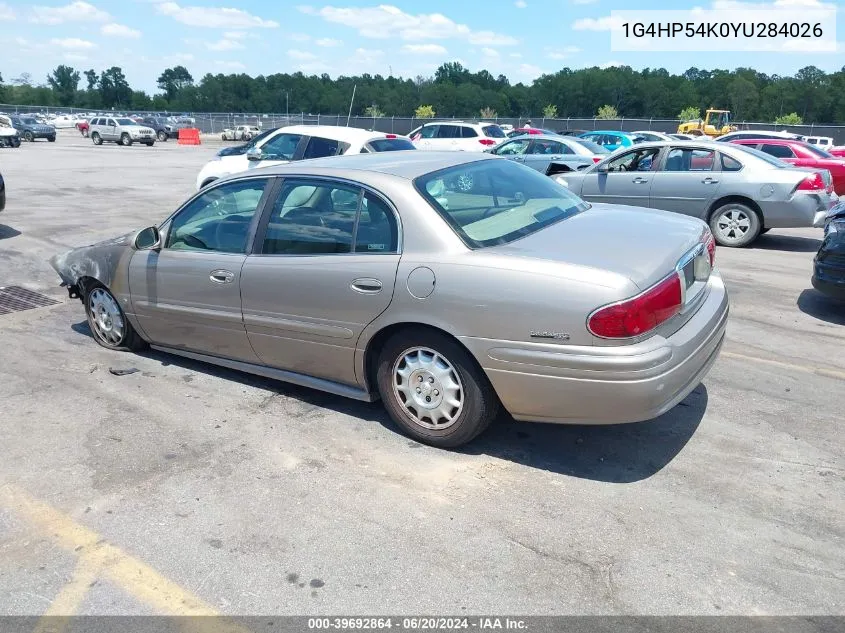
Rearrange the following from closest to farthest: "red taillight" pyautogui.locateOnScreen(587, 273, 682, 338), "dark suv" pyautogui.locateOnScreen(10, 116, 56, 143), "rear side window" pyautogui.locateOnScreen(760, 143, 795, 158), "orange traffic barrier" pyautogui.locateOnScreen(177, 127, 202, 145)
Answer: "red taillight" pyautogui.locateOnScreen(587, 273, 682, 338), "rear side window" pyautogui.locateOnScreen(760, 143, 795, 158), "dark suv" pyautogui.locateOnScreen(10, 116, 56, 143), "orange traffic barrier" pyautogui.locateOnScreen(177, 127, 202, 145)

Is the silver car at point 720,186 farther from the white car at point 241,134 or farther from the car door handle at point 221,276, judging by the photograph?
the white car at point 241,134

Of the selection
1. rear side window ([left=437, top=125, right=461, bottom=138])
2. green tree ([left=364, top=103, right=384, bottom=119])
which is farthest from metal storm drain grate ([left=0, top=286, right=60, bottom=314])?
green tree ([left=364, top=103, right=384, bottom=119])

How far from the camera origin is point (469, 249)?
372 cm

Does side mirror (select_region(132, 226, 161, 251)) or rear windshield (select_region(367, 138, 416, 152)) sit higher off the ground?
rear windshield (select_region(367, 138, 416, 152))

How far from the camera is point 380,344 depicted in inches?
160

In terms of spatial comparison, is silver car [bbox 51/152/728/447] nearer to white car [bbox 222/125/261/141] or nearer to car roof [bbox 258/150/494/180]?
car roof [bbox 258/150/494/180]

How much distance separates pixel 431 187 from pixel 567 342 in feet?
4.19

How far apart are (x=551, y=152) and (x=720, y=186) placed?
569 cm

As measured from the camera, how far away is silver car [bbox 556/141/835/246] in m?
9.70

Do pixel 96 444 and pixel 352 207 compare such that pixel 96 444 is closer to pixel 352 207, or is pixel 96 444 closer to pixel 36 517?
pixel 36 517

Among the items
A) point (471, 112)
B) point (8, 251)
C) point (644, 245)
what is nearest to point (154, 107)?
point (471, 112)

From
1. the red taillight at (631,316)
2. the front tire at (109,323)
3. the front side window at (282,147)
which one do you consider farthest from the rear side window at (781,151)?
the front tire at (109,323)

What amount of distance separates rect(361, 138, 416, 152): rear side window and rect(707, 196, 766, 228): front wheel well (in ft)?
15.8

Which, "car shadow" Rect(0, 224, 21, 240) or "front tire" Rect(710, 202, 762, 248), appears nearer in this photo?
"front tire" Rect(710, 202, 762, 248)
